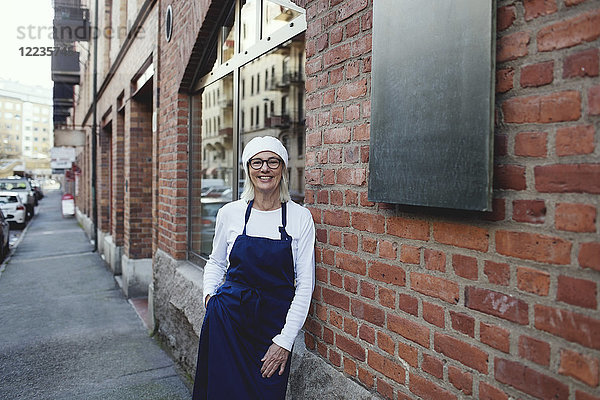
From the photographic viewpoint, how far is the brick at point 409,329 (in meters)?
1.85

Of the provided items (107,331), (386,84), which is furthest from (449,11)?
(107,331)

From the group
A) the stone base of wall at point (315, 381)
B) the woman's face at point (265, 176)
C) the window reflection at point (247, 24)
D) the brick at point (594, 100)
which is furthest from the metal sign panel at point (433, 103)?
the window reflection at point (247, 24)

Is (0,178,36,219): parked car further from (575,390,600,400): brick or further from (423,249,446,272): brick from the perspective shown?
(575,390,600,400): brick

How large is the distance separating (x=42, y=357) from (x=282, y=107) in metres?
3.60

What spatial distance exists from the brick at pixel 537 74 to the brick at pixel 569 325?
63 cm

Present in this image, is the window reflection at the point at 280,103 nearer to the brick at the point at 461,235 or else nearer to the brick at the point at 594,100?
the brick at the point at 461,235

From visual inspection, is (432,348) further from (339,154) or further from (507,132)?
(339,154)

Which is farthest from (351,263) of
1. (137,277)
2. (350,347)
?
(137,277)

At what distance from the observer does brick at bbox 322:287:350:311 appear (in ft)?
7.55

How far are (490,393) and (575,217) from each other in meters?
0.63

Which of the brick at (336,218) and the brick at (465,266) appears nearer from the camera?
the brick at (465,266)

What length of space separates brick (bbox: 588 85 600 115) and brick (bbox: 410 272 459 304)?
704 mm

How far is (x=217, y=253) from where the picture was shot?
2703 millimetres

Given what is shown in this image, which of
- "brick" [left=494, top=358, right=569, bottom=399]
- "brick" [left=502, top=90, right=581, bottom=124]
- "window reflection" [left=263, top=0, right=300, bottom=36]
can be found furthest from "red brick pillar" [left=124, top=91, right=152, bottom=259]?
"brick" [left=502, top=90, right=581, bottom=124]
